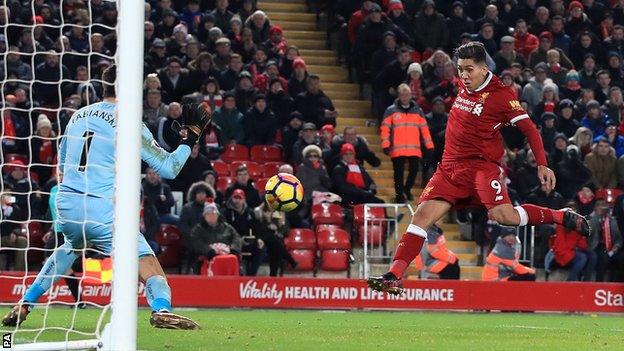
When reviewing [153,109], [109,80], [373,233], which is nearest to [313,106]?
[373,233]

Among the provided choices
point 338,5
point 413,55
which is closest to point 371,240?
point 413,55

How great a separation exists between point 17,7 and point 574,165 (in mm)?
9147

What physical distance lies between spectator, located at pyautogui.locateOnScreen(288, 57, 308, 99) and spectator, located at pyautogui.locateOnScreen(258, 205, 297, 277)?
327cm

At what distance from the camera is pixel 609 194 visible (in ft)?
67.2

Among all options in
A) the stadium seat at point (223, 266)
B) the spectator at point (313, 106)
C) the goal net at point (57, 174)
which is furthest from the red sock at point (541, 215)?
the spectator at point (313, 106)

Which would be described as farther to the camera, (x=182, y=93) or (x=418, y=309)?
(x=182, y=93)

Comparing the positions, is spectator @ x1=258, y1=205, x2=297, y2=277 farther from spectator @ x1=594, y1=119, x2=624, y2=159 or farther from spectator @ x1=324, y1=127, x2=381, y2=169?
spectator @ x1=594, y1=119, x2=624, y2=159

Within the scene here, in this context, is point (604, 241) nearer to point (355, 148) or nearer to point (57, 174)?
point (355, 148)

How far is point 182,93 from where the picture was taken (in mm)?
20297

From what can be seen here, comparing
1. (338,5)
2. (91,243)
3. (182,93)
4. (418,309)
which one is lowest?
Result: (418,309)

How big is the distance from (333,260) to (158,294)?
30.6 feet

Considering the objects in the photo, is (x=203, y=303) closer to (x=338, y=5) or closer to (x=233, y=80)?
(x=233, y=80)

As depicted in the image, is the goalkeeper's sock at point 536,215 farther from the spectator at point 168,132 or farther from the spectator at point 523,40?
the spectator at point 523,40

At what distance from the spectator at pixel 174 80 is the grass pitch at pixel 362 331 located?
545 cm
